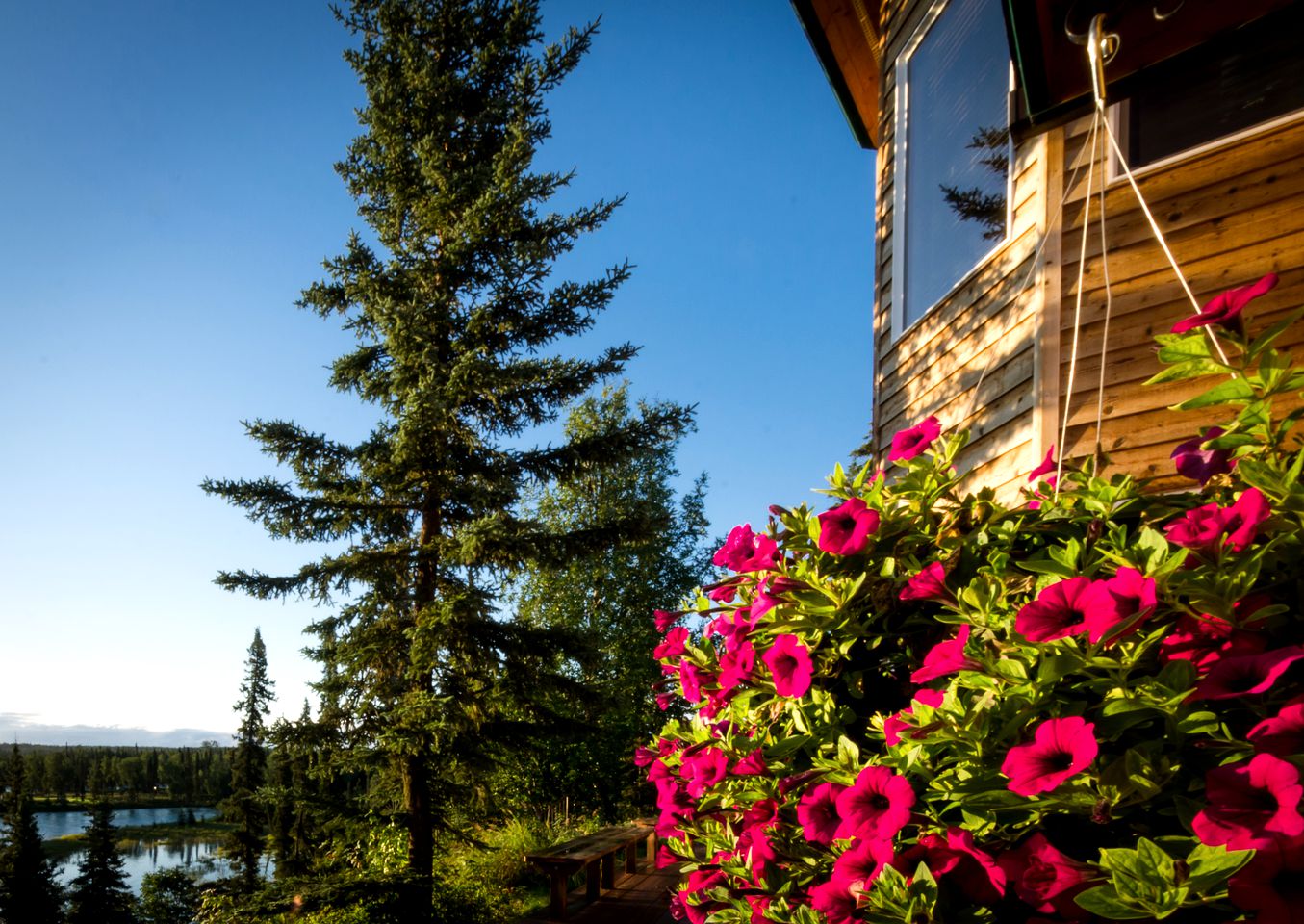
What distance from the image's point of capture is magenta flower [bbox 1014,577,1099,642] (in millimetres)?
1030

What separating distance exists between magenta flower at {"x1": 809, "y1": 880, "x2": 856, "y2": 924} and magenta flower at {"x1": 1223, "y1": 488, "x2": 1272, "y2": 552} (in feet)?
2.66

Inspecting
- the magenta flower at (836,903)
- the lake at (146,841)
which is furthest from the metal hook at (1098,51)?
the lake at (146,841)

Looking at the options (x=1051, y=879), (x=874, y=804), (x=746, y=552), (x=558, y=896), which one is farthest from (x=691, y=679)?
(x=558, y=896)

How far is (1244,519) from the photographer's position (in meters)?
1.05

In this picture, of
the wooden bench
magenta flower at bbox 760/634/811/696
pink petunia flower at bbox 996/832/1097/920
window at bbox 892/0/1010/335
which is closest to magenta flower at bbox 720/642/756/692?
magenta flower at bbox 760/634/811/696

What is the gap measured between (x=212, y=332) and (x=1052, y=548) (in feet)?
41.1

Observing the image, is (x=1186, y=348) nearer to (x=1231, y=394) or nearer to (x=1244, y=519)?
(x=1231, y=394)

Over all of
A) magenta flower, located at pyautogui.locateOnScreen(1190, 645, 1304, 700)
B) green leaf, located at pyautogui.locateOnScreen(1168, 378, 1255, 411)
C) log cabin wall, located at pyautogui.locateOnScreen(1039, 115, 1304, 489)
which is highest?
log cabin wall, located at pyautogui.locateOnScreen(1039, 115, 1304, 489)

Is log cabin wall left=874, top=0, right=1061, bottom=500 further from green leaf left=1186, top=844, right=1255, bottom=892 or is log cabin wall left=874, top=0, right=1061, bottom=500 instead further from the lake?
the lake

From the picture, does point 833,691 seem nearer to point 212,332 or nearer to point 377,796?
point 377,796

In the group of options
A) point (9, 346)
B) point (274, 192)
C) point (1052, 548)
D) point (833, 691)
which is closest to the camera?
point (1052, 548)

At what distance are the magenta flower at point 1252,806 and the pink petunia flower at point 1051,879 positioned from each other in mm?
189

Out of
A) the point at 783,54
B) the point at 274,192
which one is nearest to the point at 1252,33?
the point at 783,54

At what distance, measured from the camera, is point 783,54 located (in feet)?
25.7
